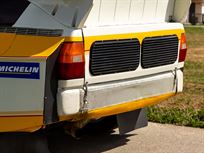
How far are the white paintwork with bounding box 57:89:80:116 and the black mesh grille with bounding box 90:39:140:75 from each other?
311 millimetres

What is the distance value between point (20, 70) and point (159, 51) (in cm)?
167

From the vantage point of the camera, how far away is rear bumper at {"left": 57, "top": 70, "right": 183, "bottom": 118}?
406 cm

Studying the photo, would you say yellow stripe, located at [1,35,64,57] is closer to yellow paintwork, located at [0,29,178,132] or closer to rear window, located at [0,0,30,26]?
yellow paintwork, located at [0,29,178,132]

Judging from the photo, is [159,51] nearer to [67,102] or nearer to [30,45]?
[67,102]

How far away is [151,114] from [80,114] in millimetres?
2883

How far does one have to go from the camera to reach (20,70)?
3947 mm

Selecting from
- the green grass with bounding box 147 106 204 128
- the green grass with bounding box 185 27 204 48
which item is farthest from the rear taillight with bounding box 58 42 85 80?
the green grass with bounding box 185 27 204 48

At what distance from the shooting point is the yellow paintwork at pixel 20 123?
4.02m

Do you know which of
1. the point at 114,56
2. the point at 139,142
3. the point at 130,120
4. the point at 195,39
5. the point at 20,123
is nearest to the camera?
the point at 20,123

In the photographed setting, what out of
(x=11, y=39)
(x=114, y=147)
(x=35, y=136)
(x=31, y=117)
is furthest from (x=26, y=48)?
(x=114, y=147)

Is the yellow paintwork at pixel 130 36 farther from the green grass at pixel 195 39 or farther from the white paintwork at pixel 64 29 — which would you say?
the green grass at pixel 195 39

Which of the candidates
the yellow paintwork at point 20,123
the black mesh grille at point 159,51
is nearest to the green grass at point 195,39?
the black mesh grille at point 159,51

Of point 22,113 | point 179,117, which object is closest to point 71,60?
point 22,113

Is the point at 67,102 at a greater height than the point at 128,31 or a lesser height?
lesser
